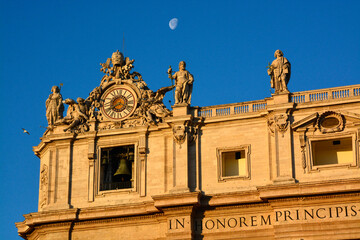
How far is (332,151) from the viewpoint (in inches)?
1849

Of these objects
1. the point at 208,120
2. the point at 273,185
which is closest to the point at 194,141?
the point at 208,120

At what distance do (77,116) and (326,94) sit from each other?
12.7 meters

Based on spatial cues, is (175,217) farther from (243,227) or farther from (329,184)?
(329,184)

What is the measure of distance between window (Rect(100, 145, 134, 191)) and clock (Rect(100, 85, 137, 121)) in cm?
167

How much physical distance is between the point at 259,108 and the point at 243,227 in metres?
A: 6.10

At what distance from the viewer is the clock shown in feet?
163

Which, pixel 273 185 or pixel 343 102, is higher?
pixel 343 102

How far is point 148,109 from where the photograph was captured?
161 ft

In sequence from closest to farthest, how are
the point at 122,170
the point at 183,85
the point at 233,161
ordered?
the point at 233,161, the point at 122,170, the point at 183,85

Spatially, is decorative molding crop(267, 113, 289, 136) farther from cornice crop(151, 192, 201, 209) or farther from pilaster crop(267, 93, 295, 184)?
cornice crop(151, 192, 201, 209)

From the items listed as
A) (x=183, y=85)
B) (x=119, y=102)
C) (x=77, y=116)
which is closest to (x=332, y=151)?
(x=183, y=85)

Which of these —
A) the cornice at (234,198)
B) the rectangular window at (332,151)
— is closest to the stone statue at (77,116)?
the cornice at (234,198)

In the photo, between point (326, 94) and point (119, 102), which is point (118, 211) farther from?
point (326, 94)

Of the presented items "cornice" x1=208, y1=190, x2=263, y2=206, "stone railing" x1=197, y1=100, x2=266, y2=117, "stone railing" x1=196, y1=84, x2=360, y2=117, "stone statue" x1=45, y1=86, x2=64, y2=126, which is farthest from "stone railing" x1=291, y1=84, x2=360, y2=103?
"stone statue" x1=45, y1=86, x2=64, y2=126
